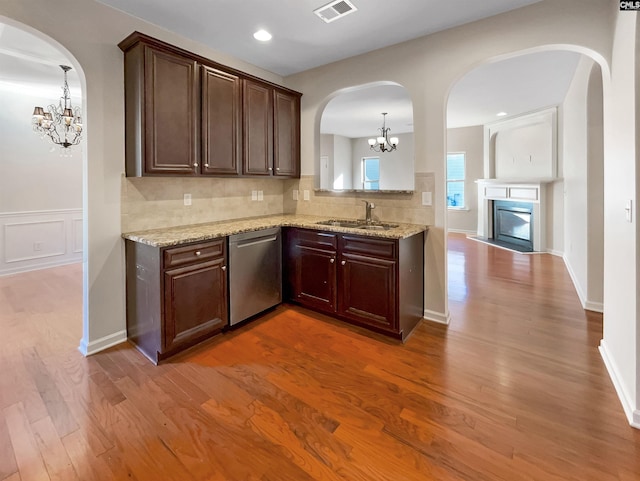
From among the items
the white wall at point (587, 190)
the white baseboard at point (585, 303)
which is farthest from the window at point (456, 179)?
the white baseboard at point (585, 303)

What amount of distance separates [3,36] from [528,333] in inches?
217

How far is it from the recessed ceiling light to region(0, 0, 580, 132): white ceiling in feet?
0.19

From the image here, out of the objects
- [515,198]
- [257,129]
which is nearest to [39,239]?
[257,129]

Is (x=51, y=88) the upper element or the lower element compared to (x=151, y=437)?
upper

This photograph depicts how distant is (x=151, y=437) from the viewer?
170 centimetres

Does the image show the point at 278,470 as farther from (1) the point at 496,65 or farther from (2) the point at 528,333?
(1) the point at 496,65

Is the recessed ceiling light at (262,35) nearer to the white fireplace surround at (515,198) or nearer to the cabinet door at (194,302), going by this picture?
the cabinet door at (194,302)

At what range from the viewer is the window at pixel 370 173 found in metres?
10.3

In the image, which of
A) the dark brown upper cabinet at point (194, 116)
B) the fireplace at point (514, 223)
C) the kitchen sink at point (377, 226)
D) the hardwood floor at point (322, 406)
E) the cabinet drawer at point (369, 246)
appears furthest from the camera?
the fireplace at point (514, 223)

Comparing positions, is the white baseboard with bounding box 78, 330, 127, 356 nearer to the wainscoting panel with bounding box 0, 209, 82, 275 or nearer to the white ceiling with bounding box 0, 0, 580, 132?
the white ceiling with bounding box 0, 0, 580, 132

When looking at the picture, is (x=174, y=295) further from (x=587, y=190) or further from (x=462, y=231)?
(x=462, y=231)

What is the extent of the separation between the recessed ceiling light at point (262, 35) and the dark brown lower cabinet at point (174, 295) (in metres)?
1.93

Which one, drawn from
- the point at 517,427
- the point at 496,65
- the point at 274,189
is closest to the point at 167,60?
the point at 274,189

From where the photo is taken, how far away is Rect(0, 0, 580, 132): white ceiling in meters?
2.58
